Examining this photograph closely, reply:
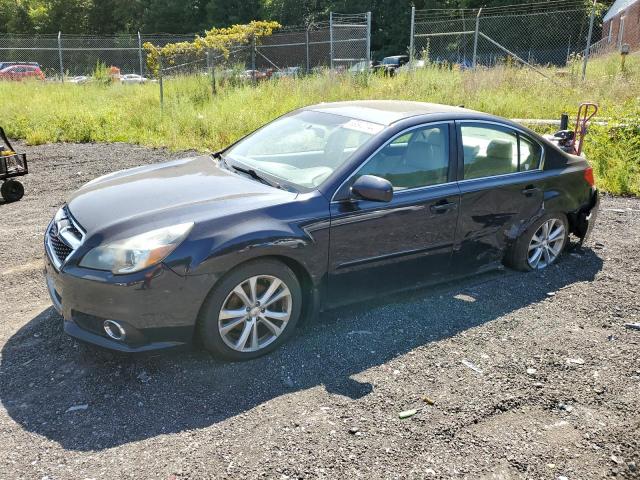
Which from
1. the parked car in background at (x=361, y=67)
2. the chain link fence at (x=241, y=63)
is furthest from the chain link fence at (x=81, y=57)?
the parked car in background at (x=361, y=67)

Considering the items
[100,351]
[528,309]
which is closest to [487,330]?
[528,309]

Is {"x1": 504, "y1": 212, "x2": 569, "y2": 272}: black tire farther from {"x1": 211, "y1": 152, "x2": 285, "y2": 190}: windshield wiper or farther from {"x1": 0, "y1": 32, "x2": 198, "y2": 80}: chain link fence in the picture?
{"x1": 0, "y1": 32, "x2": 198, "y2": 80}: chain link fence

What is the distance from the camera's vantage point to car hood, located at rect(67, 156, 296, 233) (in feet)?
12.0

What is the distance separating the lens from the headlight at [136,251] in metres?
3.37

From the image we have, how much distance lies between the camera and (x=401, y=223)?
4.29 m

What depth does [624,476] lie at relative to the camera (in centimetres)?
289

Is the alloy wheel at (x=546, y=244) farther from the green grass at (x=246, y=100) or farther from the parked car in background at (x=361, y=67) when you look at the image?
the parked car in background at (x=361, y=67)

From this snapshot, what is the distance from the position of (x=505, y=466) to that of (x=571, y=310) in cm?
219

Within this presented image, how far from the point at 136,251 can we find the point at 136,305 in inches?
12.4

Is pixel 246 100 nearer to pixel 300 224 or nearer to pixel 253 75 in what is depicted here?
pixel 253 75

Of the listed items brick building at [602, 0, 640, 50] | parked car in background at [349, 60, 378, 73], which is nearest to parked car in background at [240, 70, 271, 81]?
parked car in background at [349, 60, 378, 73]

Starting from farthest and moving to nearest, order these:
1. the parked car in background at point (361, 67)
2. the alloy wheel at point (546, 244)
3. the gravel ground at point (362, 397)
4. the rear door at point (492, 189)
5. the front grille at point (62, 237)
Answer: the parked car in background at point (361, 67) → the alloy wheel at point (546, 244) → the rear door at point (492, 189) → the front grille at point (62, 237) → the gravel ground at point (362, 397)

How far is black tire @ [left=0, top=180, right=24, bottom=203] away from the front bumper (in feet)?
16.6

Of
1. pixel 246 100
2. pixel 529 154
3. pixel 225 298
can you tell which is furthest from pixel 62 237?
pixel 246 100
